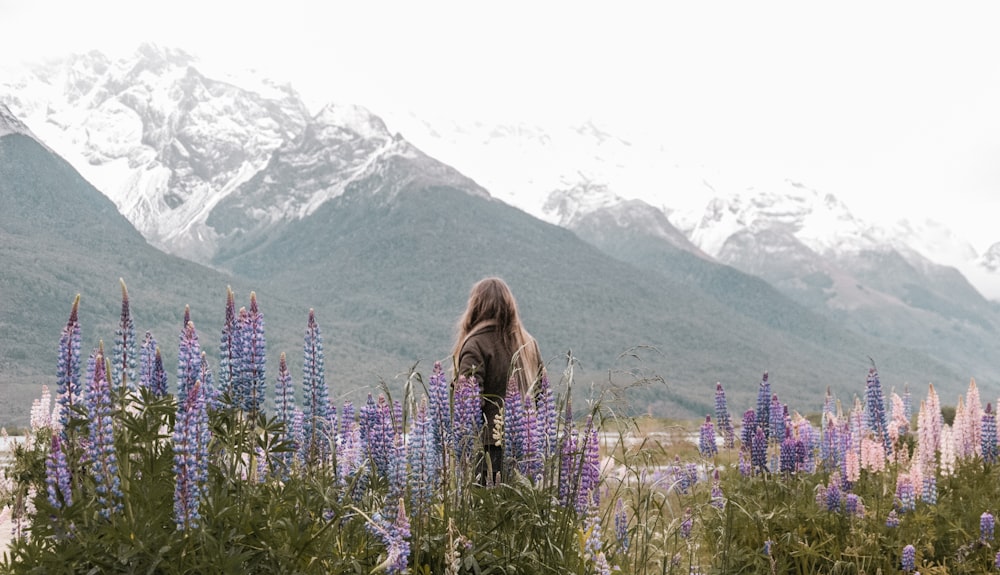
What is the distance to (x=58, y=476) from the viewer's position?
4.29 metres

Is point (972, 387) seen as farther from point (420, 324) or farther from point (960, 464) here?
point (420, 324)

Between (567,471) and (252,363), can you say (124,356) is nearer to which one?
(252,363)

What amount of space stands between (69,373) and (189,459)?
82 cm

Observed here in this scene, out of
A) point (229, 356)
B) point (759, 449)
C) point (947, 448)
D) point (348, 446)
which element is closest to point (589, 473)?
point (348, 446)

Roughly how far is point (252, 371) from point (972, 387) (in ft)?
28.5

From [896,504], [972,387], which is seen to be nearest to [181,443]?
[896,504]

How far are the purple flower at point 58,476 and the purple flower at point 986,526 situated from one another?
7400 mm

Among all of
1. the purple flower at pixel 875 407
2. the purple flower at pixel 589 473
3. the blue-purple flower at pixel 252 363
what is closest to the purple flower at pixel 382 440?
the blue-purple flower at pixel 252 363

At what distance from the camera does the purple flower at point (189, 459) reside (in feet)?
13.3

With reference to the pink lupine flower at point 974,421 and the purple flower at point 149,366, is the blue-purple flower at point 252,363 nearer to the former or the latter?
the purple flower at point 149,366

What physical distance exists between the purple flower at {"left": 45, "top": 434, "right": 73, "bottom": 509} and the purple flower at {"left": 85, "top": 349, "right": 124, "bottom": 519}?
13 centimetres

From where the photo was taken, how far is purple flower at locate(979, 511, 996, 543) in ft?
24.9

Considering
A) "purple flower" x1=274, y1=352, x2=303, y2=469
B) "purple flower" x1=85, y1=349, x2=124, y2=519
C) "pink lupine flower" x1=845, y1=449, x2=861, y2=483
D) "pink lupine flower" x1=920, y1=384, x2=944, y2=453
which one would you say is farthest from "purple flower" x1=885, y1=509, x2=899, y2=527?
"purple flower" x1=85, y1=349, x2=124, y2=519

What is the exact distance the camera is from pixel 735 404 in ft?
504
